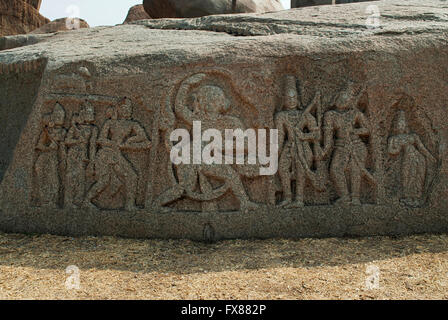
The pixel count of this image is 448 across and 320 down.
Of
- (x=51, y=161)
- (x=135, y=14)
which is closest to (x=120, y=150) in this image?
(x=51, y=161)

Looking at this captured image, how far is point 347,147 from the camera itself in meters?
3.15

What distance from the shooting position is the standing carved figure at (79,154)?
329 cm

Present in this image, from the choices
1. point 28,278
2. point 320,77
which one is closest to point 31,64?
point 28,278

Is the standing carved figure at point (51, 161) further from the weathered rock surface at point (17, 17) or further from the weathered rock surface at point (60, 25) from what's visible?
the weathered rock surface at point (17, 17)

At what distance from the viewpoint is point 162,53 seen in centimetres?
332

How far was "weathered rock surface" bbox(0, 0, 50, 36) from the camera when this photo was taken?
9.09 metres

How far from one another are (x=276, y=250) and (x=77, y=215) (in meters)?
1.67

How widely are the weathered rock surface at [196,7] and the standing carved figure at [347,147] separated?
464 centimetres

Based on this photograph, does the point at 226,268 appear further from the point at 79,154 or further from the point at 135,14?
the point at 135,14

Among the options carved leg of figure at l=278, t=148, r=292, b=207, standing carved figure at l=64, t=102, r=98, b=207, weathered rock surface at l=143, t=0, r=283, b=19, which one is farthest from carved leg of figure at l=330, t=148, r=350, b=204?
weathered rock surface at l=143, t=0, r=283, b=19

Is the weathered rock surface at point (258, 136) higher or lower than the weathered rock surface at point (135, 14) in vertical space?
lower

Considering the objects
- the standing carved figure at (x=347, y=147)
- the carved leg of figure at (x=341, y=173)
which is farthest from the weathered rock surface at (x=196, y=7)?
the carved leg of figure at (x=341, y=173)

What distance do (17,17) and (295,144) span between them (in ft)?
29.3

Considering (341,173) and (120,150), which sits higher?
(120,150)
